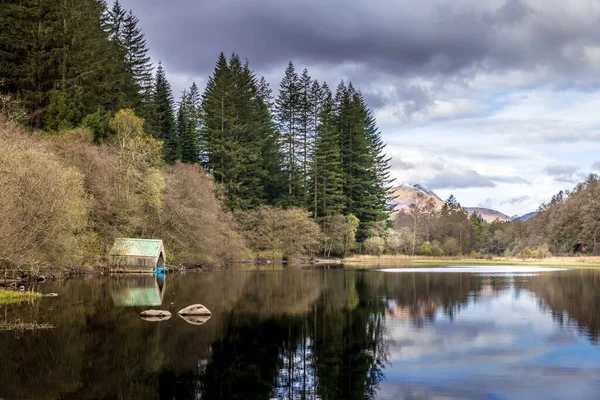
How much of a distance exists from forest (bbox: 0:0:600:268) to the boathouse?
114 cm

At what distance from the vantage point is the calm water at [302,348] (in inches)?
543

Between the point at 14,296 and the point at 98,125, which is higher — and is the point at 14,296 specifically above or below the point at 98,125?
below

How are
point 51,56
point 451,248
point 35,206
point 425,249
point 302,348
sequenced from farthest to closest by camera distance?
point 451,248 → point 425,249 → point 51,56 → point 35,206 → point 302,348

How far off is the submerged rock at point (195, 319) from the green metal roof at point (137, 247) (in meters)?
26.9

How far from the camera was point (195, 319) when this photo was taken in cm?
2341

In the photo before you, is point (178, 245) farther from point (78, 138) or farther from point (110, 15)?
point (110, 15)

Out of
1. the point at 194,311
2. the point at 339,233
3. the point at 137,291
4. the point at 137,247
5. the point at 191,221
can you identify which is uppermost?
the point at 191,221

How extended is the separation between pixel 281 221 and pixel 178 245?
22.0 meters

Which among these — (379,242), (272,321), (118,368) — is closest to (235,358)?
(118,368)

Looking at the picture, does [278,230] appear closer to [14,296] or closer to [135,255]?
[135,255]

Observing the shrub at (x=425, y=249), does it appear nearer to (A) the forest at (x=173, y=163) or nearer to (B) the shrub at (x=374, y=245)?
(A) the forest at (x=173, y=163)

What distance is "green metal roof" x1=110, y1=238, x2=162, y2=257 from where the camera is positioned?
1927 inches

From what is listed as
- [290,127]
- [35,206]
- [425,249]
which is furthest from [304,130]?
[35,206]

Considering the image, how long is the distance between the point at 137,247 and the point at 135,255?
2.35 feet
